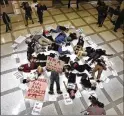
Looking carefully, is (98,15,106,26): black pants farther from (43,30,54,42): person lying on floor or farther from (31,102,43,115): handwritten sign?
(31,102,43,115): handwritten sign

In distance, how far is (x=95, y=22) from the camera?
459 inches

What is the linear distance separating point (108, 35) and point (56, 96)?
5455mm

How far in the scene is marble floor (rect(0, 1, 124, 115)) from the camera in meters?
6.67

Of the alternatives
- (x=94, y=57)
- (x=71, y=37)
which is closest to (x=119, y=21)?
(x=71, y=37)

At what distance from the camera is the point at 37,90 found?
715 centimetres

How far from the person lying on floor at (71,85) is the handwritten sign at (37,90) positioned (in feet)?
3.25

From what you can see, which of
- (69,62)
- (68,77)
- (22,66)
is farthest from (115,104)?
(22,66)

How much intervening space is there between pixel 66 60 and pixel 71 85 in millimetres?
1512

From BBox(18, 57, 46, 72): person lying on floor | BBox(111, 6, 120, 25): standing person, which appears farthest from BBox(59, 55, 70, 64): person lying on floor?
BBox(111, 6, 120, 25): standing person

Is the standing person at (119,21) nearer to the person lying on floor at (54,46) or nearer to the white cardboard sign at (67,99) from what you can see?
the person lying on floor at (54,46)

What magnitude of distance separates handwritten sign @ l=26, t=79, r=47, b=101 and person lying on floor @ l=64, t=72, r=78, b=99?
0.99 metres

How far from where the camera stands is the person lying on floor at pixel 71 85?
6.99 meters

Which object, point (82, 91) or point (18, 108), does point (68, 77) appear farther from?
point (18, 108)

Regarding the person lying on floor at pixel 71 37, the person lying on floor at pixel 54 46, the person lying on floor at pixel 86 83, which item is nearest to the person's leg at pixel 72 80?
the person lying on floor at pixel 86 83
